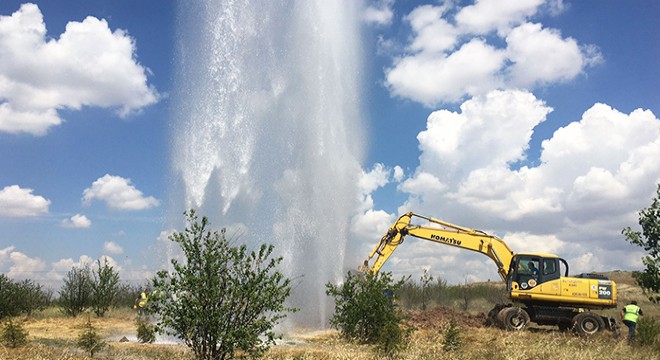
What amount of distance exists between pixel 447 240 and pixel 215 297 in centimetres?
1861

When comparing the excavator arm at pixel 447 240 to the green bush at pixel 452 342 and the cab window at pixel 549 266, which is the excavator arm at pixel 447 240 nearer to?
the cab window at pixel 549 266

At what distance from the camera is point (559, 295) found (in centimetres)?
2558

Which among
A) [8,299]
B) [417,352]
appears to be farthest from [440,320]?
[8,299]

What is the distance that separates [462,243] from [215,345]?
1882 centimetres

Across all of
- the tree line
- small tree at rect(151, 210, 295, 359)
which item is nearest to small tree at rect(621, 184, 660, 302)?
small tree at rect(151, 210, 295, 359)

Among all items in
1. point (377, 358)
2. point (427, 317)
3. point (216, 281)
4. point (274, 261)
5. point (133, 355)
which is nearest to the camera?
point (216, 281)

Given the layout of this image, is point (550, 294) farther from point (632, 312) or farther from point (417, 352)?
point (417, 352)

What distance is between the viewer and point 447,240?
28.0 m

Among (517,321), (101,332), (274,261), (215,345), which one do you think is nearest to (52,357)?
(215,345)

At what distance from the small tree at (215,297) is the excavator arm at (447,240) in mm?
15616

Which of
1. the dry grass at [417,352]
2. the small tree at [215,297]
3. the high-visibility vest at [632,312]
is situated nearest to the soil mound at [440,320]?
the dry grass at [417,352]

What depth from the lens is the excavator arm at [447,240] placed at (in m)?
27.4

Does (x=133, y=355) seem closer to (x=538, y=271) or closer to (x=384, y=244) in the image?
(x=384, y=244)

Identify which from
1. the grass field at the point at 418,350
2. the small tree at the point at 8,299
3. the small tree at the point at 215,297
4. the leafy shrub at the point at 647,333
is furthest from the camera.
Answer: the small tree at the point at 8,299
